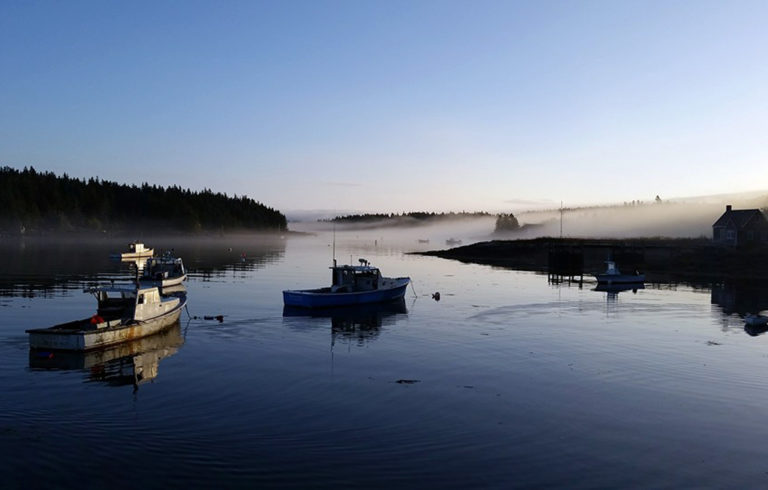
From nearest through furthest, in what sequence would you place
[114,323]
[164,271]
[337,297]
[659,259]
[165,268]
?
1. [114,323]
2. [337,297]
3. [164,271]
4. [165,268]
5. [659,259]

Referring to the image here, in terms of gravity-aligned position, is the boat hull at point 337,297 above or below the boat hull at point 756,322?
above

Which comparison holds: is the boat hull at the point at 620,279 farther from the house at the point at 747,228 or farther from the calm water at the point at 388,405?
the house at the point at 747,228

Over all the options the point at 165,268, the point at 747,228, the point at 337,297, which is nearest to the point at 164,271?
the point at 165,268

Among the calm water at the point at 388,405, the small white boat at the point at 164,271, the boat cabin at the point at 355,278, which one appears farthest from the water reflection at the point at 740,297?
the small white boat at the point at 164,271

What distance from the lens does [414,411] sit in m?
23.1

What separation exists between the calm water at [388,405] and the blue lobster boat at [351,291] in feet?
15.6

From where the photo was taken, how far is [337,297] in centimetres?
5434

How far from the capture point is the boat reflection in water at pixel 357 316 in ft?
137

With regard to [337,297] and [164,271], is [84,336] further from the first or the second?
[164,271]

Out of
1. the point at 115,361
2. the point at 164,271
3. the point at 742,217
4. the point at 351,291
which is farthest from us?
the point at 742,217

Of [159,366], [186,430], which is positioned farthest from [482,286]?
[186,430]

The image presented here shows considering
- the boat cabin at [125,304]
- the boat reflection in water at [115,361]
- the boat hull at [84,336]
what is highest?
the boat cabin at [125,304]

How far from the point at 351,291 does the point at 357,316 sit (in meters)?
7.19

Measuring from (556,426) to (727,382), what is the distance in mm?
12792
